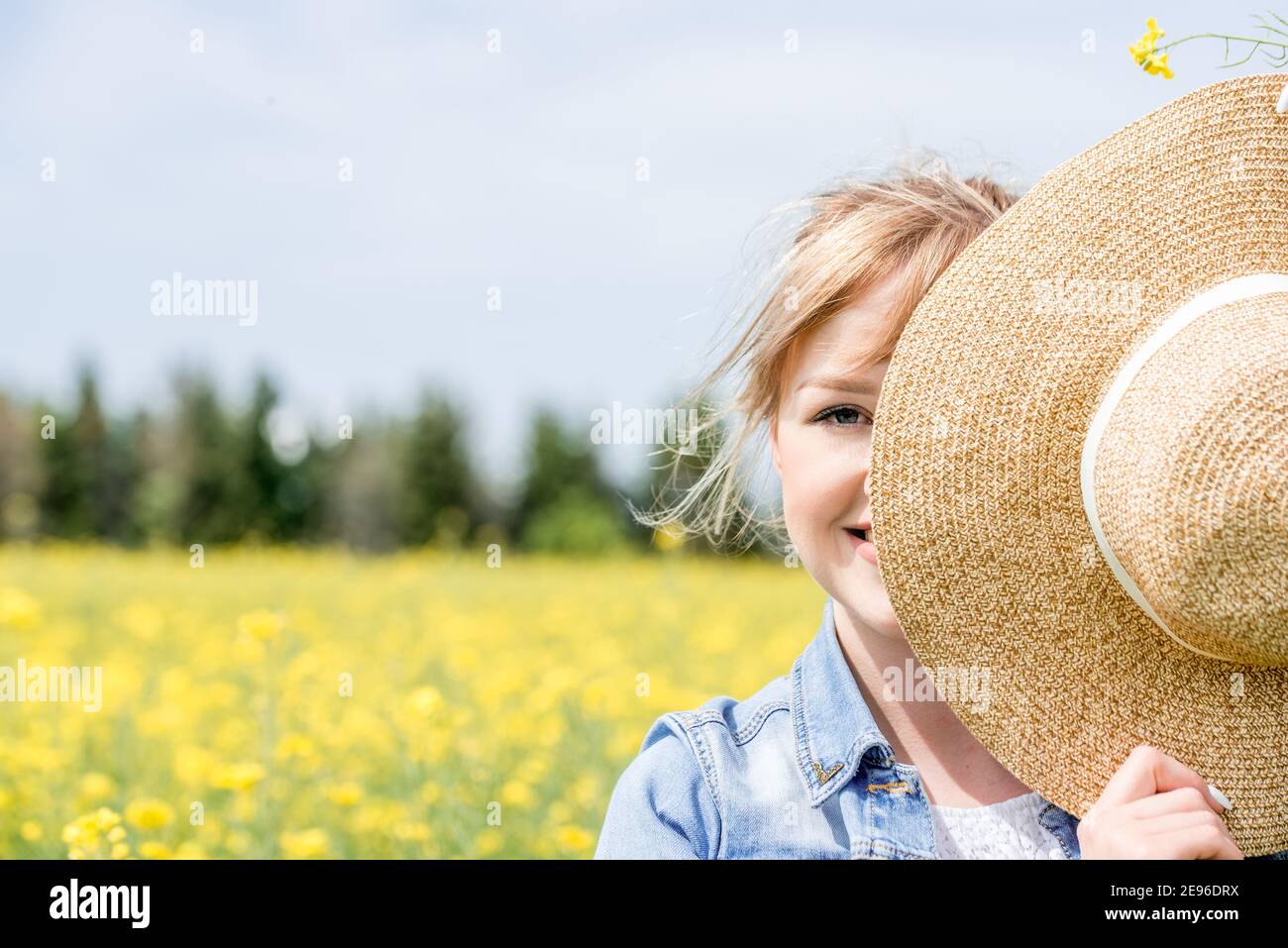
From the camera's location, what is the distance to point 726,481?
72.6 inches

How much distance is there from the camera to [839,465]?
1.41 m

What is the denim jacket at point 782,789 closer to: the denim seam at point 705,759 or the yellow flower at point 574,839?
the denim seam at point 705,759

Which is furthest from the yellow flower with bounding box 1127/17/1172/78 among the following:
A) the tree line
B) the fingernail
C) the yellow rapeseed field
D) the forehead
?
the tree line

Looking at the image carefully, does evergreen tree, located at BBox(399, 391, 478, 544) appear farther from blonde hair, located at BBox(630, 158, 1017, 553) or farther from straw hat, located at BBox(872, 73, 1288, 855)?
straw hat, located at BBox(872, 73, 1288, 855)

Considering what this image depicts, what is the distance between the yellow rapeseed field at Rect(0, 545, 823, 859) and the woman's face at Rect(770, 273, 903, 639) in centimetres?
117

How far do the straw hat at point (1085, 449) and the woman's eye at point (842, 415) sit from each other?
0.62 ft

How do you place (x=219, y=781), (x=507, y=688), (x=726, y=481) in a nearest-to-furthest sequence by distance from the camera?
(x=726, y=481) < (x=219, y=781) < (x=507, y=688)

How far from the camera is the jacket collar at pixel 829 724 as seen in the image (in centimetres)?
145

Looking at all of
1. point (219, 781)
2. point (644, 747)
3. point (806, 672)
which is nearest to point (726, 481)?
point (806, 672)

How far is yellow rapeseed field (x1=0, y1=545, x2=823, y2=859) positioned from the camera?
294 centimetres

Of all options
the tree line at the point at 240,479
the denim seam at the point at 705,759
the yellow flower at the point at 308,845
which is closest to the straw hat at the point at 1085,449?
the denim seam at the point at 705,759

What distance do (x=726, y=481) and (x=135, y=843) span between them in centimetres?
165

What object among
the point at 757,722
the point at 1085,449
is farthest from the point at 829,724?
the point at 1085,449
